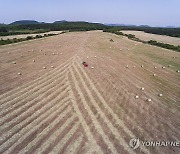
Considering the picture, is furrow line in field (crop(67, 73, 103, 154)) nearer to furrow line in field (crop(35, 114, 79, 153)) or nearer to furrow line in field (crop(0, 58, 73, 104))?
furrow line in field (crop(35, 114, 79, 153))

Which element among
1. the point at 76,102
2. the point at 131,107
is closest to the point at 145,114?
the point at 131,107

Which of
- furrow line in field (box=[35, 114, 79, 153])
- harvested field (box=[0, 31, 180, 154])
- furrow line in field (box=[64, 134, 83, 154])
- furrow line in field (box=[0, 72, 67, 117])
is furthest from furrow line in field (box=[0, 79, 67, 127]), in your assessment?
furrow line in field (box=[64, 134, 83, 154])

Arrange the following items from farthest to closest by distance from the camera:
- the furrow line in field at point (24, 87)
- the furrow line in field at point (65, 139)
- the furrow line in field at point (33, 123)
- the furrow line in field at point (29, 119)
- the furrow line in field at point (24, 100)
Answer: the furrow line in field at point (24, 87) → the furrow line in field at point (24, 100) → the furrow line in field at point (29, 119) → the furrow line in field at point (33, 123) → the furrow line in field at point (65, 139)

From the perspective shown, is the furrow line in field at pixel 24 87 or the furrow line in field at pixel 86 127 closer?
the furrow line in field at pixel 86 127

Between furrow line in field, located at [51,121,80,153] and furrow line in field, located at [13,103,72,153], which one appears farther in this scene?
furrow line in field, located at [13,103,72,153]

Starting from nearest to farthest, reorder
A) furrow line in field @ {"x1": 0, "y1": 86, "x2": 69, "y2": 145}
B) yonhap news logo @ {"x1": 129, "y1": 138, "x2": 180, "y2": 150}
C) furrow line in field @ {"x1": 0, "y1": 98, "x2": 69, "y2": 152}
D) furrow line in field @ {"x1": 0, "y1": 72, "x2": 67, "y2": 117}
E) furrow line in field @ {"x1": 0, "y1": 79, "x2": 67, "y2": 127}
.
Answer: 1. furrow line in field @ {"x1": 0, "y1": 98, "x2": 69, "y2": 152}
2. yonhap news logo @ {"x1": 129, "y1": 138, "x2": 180, "y2": 150}
3. furrow line in field @ {"x1": 0, "y1": 86, "x2": 69, "y2": 145}
4. furrow line in field @ {"x1": 0, "y1": 79, "x2": 67, "y2": 127}
5. furrow line in field @ {"x1": 0, "y1": 72, "x2": 67, "y2": 117}

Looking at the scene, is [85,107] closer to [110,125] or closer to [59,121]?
[59,121]

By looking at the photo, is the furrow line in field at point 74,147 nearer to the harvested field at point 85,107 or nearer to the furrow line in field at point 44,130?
the harvested field at point 85,107

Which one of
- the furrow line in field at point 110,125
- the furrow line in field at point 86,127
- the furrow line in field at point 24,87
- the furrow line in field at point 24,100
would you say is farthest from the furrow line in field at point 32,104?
the furrow line in field at point 110,125

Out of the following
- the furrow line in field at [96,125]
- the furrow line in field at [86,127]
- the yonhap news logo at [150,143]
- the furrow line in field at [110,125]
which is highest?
the furrow line in field at [86,127]
